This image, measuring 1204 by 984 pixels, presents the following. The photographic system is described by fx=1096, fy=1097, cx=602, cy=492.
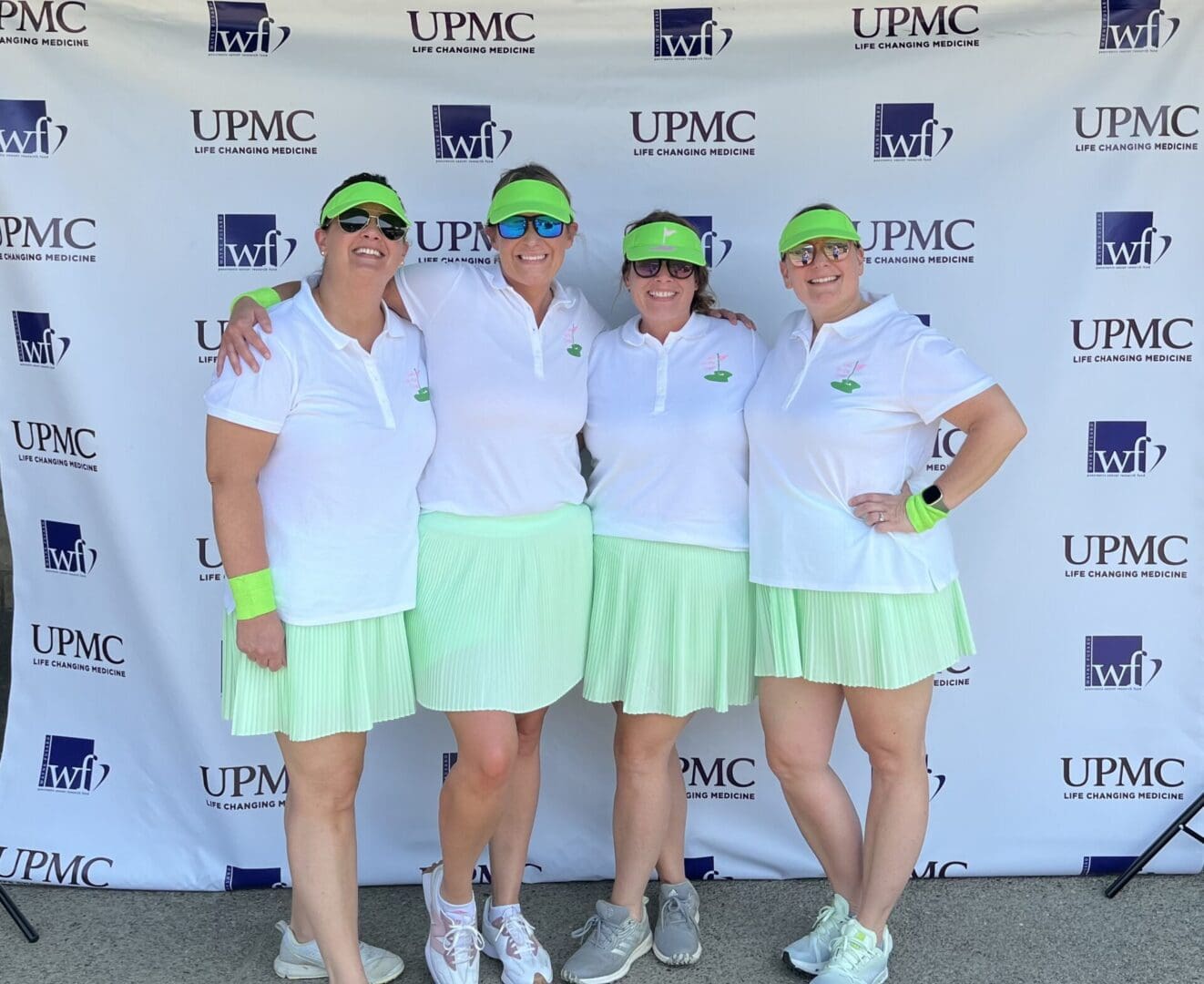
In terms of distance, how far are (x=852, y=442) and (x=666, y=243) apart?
0.62m

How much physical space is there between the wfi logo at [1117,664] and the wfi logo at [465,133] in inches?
88.5

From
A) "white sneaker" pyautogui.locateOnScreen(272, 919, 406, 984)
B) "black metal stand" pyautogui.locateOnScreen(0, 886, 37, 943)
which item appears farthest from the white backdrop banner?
"white sneaker" pyautogui.locateOnScreen(272, 919, 406, 984)

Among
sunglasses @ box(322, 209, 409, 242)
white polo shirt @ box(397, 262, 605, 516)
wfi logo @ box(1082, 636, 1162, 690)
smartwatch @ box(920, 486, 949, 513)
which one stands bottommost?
wfi logo @ box(1082, 636, 1162, 690)

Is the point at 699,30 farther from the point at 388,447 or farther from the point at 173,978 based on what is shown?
the point at 173,978

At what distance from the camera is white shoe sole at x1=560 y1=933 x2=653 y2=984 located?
264 centimetres

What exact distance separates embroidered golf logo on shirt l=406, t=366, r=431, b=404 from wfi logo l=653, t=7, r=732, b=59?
1310 mm

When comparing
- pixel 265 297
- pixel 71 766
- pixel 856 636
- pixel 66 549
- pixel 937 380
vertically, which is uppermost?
pixel 265 297

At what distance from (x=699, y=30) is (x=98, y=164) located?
5.61 feet

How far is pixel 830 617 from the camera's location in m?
2.46

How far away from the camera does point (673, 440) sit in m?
2.53

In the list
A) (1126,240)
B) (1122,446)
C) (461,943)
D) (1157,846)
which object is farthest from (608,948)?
(1126,240)

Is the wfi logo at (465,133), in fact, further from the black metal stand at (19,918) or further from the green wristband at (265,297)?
the black metal stand at (19,918)

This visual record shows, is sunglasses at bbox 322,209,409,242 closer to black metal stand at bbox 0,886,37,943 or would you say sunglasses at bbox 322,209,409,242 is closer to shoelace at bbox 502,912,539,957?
shoelace at bbox 502,912,539,957

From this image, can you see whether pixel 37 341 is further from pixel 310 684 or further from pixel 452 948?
pixel 452 948
